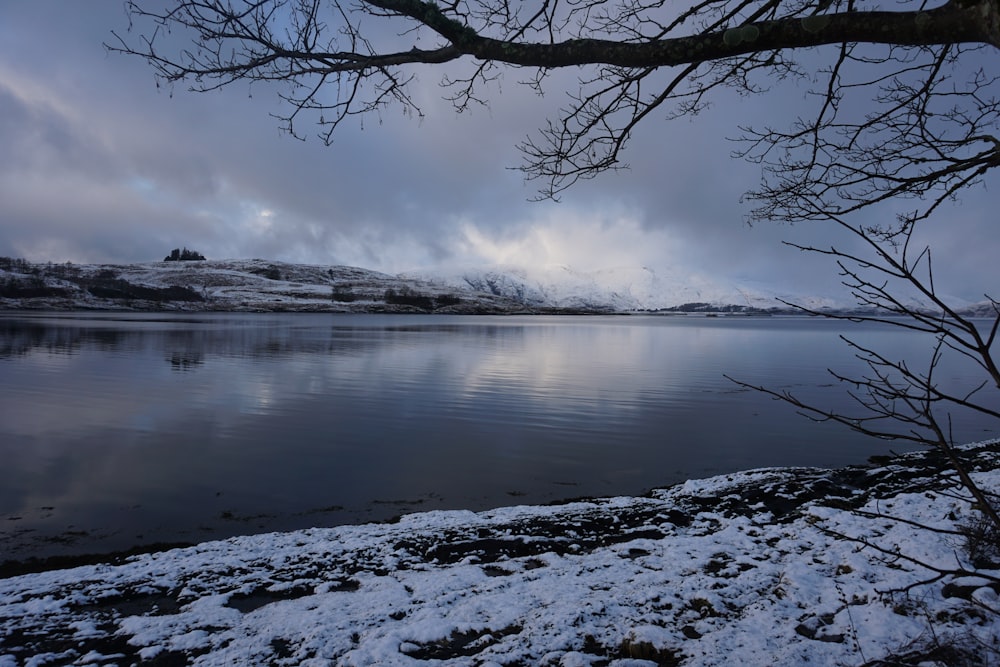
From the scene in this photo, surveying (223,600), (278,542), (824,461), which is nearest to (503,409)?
(824,461)

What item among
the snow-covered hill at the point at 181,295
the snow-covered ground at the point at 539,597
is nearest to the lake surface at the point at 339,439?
the snow-covered ground at the point at 539,597

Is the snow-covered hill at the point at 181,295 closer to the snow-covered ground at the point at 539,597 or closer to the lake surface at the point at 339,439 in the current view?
the lake surface at the point at 339,439

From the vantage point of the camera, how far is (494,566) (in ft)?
24.3

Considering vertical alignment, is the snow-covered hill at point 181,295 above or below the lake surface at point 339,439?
above

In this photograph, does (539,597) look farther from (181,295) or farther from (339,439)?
(181,295)

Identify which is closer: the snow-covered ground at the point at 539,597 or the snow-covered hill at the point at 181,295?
the snow-covered ground at the point at 539,597

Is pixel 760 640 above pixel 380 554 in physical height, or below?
above

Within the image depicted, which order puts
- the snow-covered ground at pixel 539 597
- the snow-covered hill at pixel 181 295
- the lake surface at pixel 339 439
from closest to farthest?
the snow-covered ground at pixel 539 597
the lake surface at pixel 339 439
the snow-covered hill at pixel 181 295

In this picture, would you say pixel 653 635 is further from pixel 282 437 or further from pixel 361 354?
pixel 361 354

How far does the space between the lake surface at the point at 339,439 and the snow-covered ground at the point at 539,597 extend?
208 cm

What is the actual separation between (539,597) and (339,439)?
10394 millimetres

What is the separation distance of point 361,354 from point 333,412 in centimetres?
1958

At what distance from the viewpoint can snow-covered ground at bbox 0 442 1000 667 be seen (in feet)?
16.5

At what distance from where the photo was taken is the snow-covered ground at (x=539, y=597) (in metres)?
5.02
